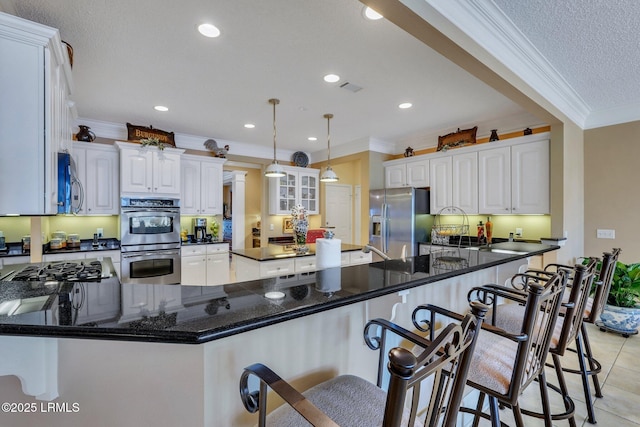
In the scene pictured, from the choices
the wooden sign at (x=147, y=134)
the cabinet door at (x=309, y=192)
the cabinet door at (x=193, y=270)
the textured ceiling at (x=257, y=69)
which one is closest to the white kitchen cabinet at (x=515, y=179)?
the textured ceiling at (x=257, y=69)

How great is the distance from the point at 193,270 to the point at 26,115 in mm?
3267

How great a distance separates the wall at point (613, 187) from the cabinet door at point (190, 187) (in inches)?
210

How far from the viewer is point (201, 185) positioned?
15.9ft

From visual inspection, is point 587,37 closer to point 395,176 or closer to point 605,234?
point 605,234

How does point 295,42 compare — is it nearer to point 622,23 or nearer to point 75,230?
point 622,23

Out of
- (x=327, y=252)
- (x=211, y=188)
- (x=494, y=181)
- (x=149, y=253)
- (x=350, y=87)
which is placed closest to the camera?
(x=327, y=252)

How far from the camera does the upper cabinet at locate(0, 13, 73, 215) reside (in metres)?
1.47

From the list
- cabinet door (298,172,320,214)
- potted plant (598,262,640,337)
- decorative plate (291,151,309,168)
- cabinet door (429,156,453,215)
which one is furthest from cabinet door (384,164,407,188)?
potted plant (598,262,640,337)

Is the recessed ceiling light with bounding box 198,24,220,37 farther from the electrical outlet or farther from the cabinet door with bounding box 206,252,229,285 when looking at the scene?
the electrical outlet

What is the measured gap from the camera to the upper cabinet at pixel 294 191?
5668 millimetres

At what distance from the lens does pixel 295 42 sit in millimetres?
2219

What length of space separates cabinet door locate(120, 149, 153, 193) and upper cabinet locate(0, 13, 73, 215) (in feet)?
8.72

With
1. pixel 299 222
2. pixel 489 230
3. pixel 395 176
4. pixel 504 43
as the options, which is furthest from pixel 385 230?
pixel 504 43

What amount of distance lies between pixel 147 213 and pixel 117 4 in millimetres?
2869
